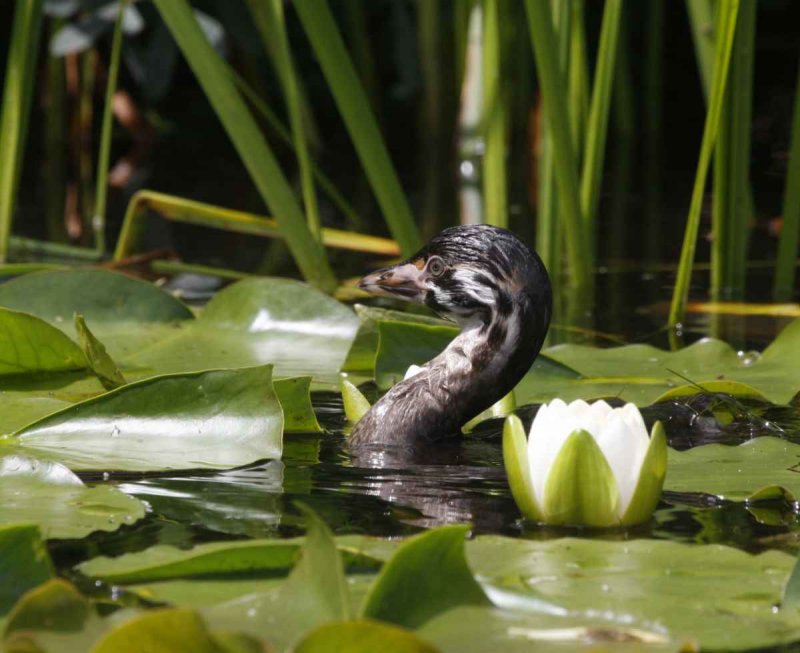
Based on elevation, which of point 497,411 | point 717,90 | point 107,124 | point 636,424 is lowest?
point 497,411

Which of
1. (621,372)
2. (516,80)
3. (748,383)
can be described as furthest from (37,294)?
(516,80)

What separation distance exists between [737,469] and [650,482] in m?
0.32

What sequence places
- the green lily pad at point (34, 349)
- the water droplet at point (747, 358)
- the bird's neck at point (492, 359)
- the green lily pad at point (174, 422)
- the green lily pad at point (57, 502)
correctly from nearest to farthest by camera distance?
the green lily pad at point (57, 502) < the green lily pad at point (174, 422) < the bird's neck at point (492, 359) < the green lily pad at point (34, 349) < the water droplet at point (747, 358)

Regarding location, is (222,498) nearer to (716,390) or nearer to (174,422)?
(174,422)

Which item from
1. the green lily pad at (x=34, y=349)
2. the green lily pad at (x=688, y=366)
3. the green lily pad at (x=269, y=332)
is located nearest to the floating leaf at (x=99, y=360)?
the green lily pad at (x=34, y=349)

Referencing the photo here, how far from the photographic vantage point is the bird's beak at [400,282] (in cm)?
281

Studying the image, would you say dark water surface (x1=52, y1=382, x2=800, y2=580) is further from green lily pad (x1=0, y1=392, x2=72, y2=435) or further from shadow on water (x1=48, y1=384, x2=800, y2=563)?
green lily pad (x1=0, y1=392, x2=72, y2=435)

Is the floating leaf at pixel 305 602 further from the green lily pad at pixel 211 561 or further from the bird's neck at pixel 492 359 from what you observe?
the bird's neck at pixel 492 359

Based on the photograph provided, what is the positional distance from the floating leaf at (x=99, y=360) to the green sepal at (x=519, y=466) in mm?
1041

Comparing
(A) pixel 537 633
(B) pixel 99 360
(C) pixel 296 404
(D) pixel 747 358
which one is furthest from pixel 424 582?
(D) pixel 747 358

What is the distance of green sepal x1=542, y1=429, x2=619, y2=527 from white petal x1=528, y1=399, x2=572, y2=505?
2 cm

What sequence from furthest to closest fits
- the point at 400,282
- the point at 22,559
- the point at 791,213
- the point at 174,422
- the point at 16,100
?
the point at 16,100
the point at 791,213
the point at 400,282
the point at 174,422
the point at 22,559

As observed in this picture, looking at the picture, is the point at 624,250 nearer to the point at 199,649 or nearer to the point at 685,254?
the point at 685,254

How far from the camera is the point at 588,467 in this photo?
197 centimetres
